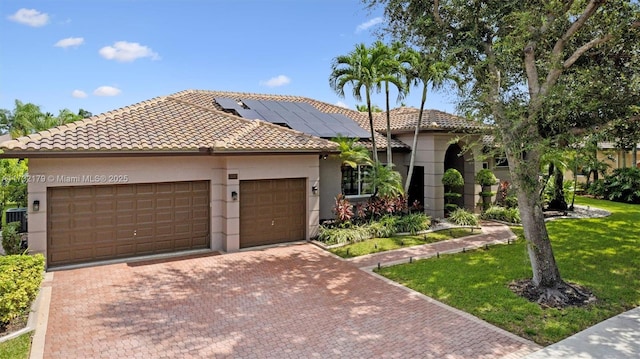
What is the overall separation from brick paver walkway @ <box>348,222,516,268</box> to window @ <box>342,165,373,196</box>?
530 cm

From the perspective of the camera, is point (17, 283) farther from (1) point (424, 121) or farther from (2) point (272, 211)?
(1) point (424, 121)

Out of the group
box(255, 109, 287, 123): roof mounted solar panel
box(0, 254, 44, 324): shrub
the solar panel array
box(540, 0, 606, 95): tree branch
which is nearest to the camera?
box(0, 254, 44, 324): shrub

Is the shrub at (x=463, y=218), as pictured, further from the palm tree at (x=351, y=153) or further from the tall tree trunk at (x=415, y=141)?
the palm tree at (x=351, y=153)

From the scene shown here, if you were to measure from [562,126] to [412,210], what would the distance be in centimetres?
1124

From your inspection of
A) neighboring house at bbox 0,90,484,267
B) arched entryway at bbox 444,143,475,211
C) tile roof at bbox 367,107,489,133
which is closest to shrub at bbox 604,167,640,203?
arched entryway at bbox 444,143,475,211

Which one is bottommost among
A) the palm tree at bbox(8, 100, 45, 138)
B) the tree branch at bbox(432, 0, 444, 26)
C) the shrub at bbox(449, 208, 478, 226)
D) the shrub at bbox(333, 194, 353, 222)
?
the shrub at bbox(449, 208, 478, 226)

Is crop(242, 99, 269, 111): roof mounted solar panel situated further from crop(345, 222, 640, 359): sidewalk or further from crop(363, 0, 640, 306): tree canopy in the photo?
crop(345, 222, 640, 359): sidewalk

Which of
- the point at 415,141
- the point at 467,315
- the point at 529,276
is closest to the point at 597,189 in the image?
the point at 415,141

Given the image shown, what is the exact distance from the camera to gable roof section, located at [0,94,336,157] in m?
11.7

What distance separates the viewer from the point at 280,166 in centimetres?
1523

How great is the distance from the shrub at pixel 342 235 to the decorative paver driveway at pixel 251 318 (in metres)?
3.24

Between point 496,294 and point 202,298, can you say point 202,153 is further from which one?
point 496,294

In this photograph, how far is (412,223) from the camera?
17.5 metres

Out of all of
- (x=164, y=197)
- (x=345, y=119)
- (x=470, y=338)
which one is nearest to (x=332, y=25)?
(x=345, y=119)
